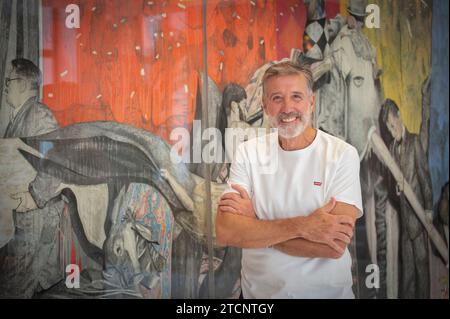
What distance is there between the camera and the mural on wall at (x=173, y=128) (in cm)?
250

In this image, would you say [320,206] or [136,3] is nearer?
[320,206]

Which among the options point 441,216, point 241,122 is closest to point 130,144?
point 241,122

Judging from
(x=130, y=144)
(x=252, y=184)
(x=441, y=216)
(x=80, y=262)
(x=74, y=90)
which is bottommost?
(x=80, y=262)

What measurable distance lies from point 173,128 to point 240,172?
42cm

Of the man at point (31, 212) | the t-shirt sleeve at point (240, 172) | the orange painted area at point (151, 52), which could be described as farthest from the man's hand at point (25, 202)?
A: the t-shirt sleeve at point (240, 172)

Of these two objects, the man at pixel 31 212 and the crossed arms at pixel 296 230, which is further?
the man at pixel 31 212

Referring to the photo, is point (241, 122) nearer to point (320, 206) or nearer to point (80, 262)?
point (320, 206)

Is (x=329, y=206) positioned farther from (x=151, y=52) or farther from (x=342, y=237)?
(x=151, y=52)

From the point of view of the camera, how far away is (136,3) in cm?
255

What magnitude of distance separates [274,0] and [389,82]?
2.40ft

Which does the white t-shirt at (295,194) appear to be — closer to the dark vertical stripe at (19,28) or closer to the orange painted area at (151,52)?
the orange painted area at (151,52)

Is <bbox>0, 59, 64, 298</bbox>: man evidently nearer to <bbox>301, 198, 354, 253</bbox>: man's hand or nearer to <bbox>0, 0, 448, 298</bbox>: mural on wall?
<bbox>0, 0, 448, 298</bbox>: mural on wall

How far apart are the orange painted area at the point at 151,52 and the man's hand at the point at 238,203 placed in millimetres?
436

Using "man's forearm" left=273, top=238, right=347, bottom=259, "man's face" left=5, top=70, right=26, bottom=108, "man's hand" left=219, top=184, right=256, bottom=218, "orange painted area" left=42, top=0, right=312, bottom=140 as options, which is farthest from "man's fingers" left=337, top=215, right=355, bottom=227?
"man's face" left=5, top=70, right=26, bottom=108
